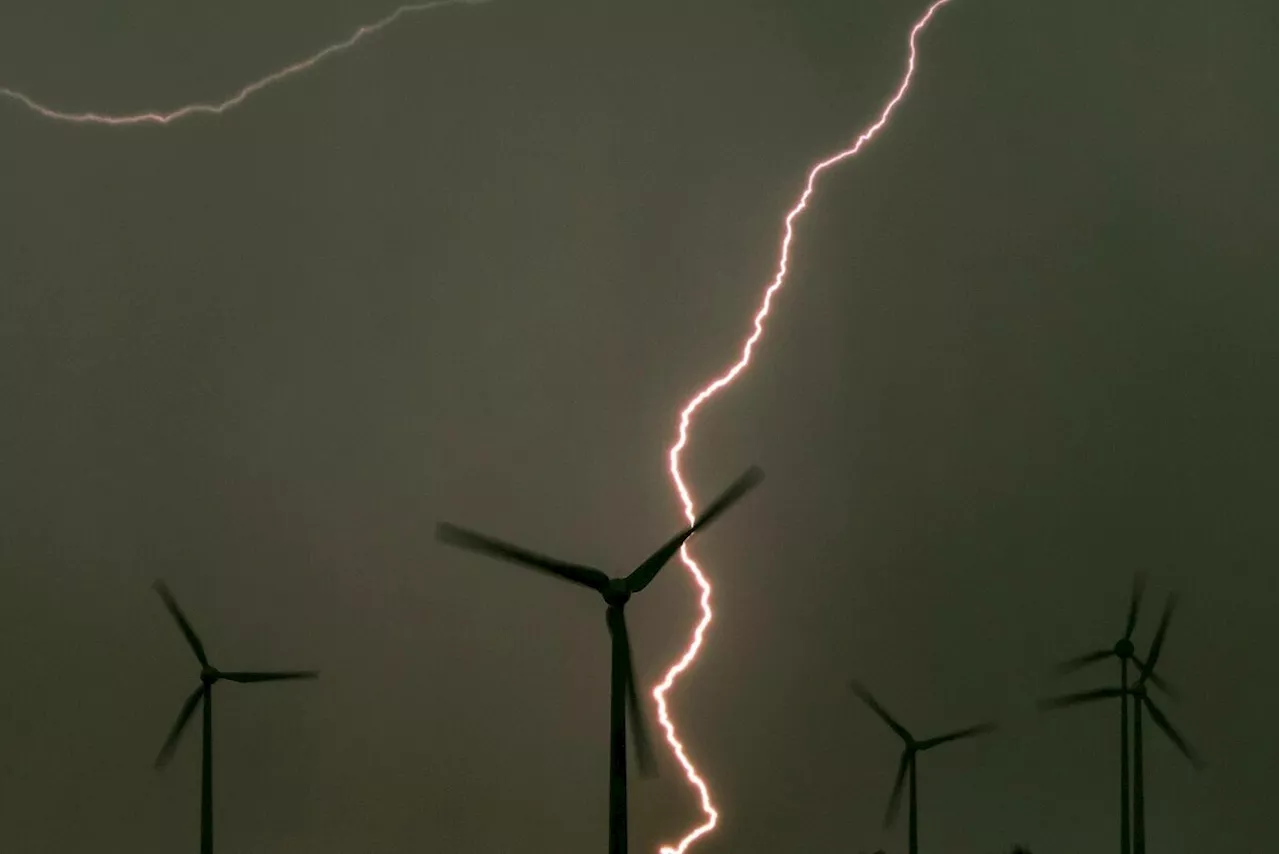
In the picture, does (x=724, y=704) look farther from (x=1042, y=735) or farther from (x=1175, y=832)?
(x=1175, y=832)

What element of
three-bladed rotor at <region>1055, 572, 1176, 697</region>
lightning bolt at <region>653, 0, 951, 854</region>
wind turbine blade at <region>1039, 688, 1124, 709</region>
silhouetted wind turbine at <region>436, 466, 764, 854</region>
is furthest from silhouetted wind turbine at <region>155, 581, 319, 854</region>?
three-bladed rotor at <region>1055, 572, 1176, 697</region>

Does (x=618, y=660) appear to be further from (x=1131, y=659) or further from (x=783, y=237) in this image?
A: (x=1131, y=659)

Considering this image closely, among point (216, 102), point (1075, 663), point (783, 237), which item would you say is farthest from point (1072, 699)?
point (216, 102)

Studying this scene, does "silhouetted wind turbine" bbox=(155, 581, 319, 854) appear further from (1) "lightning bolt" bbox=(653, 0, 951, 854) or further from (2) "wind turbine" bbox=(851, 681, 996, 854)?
(2) "wind turbine" bbox=(851, 681, 996, 854)

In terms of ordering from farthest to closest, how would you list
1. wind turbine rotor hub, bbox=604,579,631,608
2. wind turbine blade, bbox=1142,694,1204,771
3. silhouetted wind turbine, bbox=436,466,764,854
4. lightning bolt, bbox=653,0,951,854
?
wind turbine blade, bbox=1142,694,1204,771, lightning bolt, bbox=653,0,951,854, wind turbine rotor hub, bbox=604,579,631,608, silhouetted wind turbine, bbox=436,466,764,854

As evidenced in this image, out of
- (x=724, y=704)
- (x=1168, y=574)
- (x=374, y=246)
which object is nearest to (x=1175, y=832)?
(x=1168, y=574)
